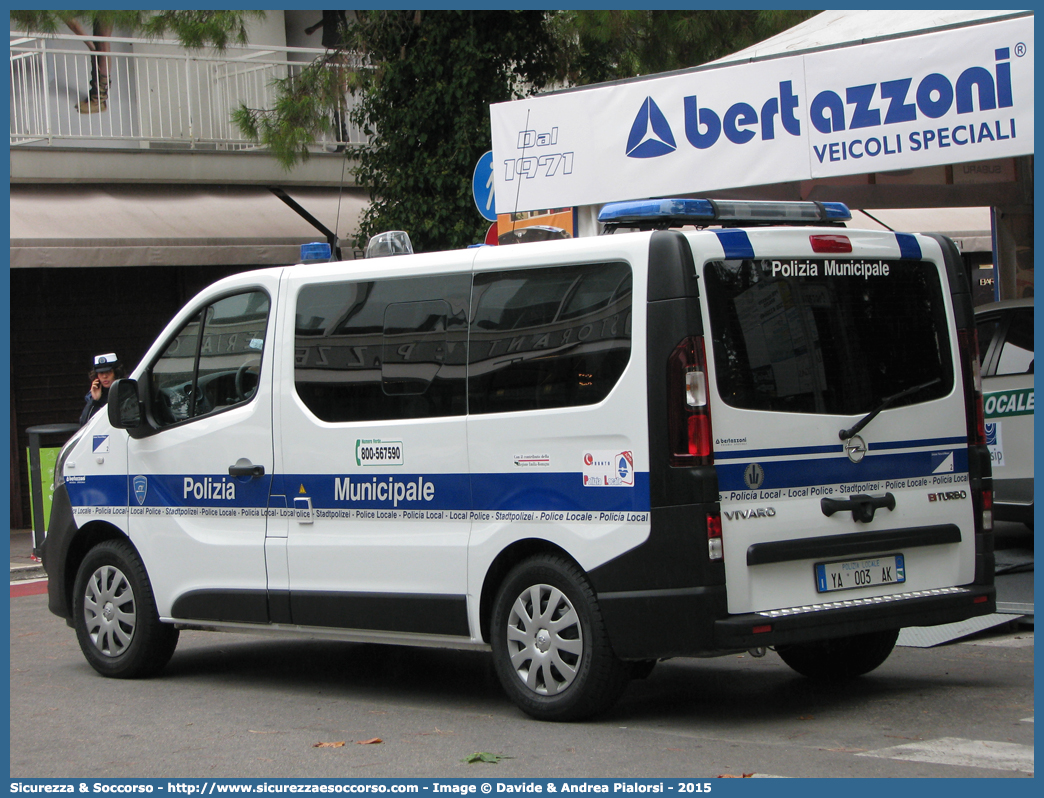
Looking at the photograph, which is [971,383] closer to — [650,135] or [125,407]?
[650,135]

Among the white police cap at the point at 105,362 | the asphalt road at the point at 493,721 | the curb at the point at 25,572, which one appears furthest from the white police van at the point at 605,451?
the curb at the point at 25,572

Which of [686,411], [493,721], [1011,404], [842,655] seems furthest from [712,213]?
[1011,404]

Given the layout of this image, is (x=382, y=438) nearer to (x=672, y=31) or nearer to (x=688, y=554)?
(x=688, y=554)

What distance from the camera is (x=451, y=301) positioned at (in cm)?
664

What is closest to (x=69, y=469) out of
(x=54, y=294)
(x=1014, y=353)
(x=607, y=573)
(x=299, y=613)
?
(x=299, y=613)

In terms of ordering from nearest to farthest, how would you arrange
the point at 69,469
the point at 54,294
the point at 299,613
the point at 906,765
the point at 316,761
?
1. the point at 906,765
2. the point at 316,761
3. the point at 299,613
4. the point at 69,469
5. the point at 54,294

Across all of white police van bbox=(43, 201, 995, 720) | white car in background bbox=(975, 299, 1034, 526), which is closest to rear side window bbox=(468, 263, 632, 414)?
white police van bbox=(43, 201, 995, 720)

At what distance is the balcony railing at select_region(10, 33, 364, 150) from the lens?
57.4ft

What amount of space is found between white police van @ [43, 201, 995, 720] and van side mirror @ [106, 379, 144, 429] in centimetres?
40

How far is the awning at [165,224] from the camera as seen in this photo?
1577 cm

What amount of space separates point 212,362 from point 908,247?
12.3ft

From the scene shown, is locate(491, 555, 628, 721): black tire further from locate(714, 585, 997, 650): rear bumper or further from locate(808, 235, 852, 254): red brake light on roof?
locate(808, 235, 852, 254): red brake light on roof

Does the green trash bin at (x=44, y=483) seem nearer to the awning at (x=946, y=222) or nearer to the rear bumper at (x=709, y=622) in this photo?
the rear bumper at (x=709, y=622)

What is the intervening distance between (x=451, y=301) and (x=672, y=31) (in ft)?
42.3
